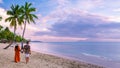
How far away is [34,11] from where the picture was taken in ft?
147

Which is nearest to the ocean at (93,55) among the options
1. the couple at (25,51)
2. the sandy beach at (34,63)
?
the sandy beach at (34,63)

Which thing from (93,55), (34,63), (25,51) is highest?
(25,51)

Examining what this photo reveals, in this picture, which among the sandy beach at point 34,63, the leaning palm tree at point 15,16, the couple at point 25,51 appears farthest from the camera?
the leaning palm tree at point 15,16

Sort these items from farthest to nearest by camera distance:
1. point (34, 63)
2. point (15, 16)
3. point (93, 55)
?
point (93, 55) < point (15, 16) < point (34, 63)

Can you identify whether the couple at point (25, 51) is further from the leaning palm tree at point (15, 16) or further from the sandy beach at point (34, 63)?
the leaning palm tree at point (15, 16)

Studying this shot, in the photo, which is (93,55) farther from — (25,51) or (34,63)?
(25,51)

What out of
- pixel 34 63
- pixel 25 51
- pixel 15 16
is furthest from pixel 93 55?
pixel 25 51

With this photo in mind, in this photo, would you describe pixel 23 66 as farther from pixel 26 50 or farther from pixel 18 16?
pixel 18 16

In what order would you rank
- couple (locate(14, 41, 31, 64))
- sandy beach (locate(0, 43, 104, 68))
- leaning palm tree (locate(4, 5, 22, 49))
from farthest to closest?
1. leaning palm tree (locate(4, 5, 22, 49))
2. sandy beach (locate(0, 43, 104, 68))
3. couple (locate(14, 41, 31, 64))

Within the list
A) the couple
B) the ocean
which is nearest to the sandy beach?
the couple

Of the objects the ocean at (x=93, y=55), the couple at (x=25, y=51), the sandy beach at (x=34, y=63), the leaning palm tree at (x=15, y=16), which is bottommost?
the ocean at (x=93, y=55)

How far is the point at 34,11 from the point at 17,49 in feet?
87.5

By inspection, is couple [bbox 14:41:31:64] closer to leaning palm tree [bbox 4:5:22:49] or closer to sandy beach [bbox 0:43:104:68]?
sandy beach [bbox 0:43:104:68]

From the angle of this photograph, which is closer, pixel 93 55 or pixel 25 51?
pixel 25 51
